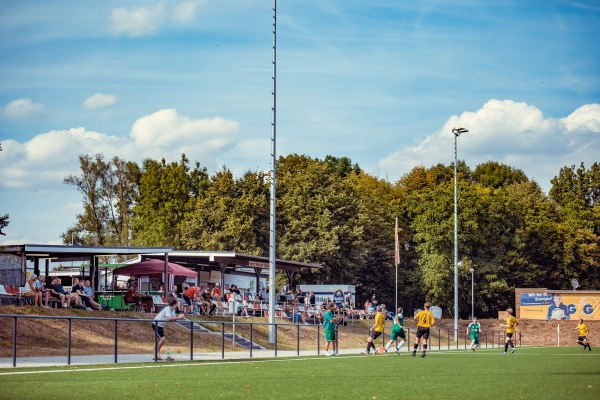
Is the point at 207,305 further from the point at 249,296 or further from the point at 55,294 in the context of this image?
the point at 55,294

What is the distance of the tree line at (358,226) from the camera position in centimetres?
7719

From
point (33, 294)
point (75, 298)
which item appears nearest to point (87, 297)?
point (75, 298)

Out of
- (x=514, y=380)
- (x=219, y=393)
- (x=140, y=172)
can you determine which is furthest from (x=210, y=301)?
(x=140, y=172)

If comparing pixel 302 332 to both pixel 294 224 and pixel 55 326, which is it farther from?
pixel 294 224

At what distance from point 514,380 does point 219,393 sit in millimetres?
6848

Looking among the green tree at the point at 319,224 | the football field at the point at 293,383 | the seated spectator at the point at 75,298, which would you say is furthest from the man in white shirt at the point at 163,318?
the green tree at the point at 319,224

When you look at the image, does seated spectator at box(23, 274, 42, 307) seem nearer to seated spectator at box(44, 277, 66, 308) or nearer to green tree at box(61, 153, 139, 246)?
seated spectator at box(44, 277, 66, 308)

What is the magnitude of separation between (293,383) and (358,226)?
6310cm

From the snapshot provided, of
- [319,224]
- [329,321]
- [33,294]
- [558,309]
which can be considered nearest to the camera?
[329,321]

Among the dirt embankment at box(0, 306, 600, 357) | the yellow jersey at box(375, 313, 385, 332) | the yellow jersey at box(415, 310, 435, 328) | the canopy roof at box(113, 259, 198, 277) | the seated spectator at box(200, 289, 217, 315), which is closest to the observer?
the dirt embankment at box(0, 306, 600, 357)

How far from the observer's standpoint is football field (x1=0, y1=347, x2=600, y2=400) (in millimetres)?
14180

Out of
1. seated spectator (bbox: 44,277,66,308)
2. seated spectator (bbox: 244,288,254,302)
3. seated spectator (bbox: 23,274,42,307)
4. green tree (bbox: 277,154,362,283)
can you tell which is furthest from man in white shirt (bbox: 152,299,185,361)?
green tree (bbox: 277,154,362,283)

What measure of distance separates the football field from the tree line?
2103 inches

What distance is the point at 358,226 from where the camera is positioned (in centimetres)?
7988
